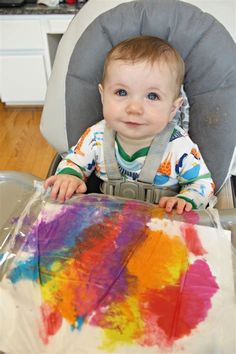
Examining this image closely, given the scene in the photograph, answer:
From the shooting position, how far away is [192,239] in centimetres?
60

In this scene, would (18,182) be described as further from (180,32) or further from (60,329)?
(180,32)

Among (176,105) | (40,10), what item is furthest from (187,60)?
(40,10)

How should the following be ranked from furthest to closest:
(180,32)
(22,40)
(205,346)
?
(22,40), (180,32), (205,346)

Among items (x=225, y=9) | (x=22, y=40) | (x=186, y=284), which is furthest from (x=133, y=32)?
(x=22, y=40)

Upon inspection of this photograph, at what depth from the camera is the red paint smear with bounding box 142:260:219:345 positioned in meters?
0.48

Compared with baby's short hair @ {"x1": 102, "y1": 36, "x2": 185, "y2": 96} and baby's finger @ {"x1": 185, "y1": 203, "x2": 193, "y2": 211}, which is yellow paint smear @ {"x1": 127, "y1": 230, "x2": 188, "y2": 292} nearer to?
baby's finger @ {"x1": 185, "y1": 203, "x2": 193, "y2": 211}

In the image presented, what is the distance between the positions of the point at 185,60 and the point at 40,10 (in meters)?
1.52

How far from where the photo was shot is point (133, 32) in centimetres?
80

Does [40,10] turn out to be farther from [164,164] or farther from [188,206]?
[188,206]

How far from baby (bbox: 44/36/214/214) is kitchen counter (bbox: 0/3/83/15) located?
1412mm

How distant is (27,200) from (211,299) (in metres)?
0.36

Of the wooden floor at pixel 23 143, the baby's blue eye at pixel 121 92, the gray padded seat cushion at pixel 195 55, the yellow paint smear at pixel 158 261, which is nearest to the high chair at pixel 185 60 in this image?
the gray padded seat cushion at pixel 195 55

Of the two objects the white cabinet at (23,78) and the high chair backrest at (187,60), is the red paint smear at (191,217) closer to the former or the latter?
the high chair backrest at (187,60)

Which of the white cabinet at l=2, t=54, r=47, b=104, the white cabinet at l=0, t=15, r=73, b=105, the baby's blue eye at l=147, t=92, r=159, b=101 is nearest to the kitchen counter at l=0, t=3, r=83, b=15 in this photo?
the white cabinet at l=0, t=15, r=73, b=105
